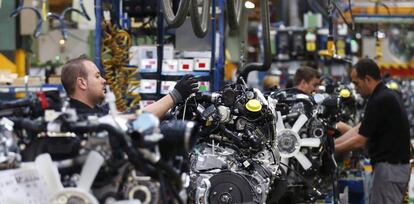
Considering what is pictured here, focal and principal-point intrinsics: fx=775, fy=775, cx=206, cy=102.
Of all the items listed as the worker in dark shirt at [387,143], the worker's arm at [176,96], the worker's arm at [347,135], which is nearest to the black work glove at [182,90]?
the worker's arm at [176,96]

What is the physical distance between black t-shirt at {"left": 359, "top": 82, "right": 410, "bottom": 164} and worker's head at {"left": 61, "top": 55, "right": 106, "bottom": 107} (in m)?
3.26

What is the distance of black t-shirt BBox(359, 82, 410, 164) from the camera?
709cm

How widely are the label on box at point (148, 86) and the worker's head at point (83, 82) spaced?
12.8ft

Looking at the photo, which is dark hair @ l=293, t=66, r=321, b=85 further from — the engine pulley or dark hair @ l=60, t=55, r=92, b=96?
dark hair @ l=60, t=55, r=92, b=96

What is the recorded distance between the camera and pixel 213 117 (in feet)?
19.1

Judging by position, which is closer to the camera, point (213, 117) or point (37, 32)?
point (213, 117)

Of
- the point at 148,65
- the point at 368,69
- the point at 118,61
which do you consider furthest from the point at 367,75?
the point at 118,61

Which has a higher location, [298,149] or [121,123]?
[121,123]

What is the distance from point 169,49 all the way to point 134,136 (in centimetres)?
550

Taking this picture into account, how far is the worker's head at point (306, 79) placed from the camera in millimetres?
9195

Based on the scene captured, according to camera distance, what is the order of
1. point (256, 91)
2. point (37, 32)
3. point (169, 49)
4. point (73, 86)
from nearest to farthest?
point (73, 86) < point (256, 91) < point (169, 49) < point (37, 32)

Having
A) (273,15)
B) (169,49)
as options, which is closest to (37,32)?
(169,49)

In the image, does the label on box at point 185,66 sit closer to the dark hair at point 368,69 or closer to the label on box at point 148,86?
the label on box at point 148,86

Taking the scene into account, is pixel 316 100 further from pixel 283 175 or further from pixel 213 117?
pixel 213 117
